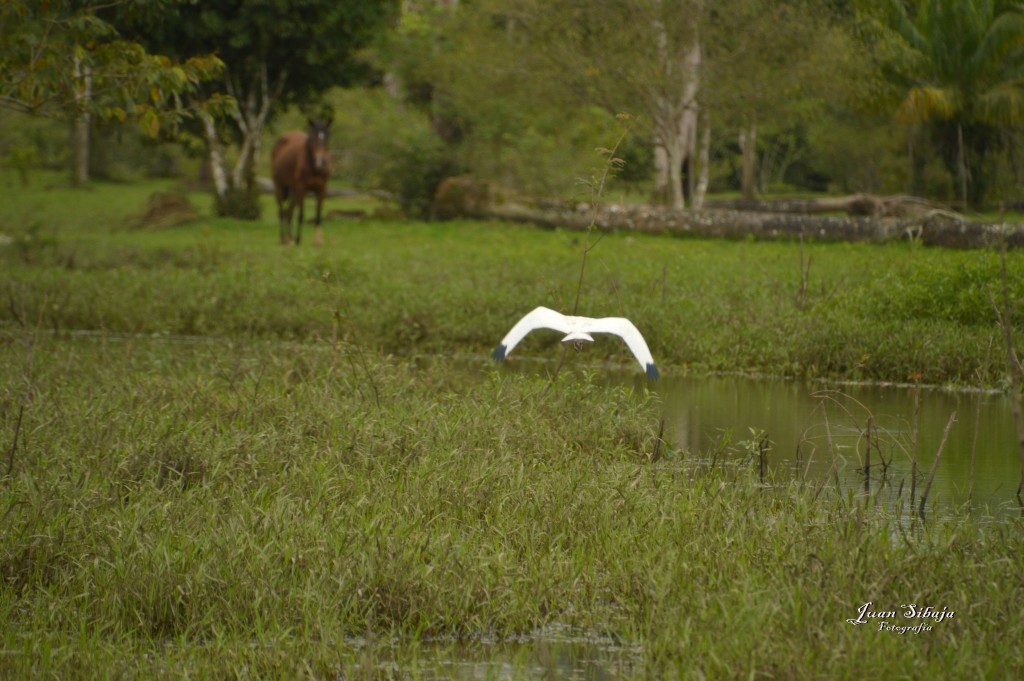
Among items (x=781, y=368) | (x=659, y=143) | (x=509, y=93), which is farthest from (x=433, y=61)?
(x=781, y=368)

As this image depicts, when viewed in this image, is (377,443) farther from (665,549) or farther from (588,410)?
(665,549)

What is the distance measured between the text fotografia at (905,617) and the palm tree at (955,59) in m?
22.1

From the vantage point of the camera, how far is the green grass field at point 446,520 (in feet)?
16.0

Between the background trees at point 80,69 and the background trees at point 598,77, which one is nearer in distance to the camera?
the background trees at point 80,69

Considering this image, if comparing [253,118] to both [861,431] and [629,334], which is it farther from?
[861,431]

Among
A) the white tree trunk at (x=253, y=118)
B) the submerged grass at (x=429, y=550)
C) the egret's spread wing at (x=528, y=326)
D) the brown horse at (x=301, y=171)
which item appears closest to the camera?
the submerged grass at (x=429, y=550)

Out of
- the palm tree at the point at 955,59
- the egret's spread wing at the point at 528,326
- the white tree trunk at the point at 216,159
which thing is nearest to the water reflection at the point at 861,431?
the egret's spread wing at the point at 528,326

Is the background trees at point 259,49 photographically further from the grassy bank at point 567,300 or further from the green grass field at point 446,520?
the green grass field at point 446,520

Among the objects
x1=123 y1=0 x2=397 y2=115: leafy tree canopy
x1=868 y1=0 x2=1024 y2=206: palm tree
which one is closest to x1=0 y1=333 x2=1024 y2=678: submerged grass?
x1=123 y1=0 x2=397 y2=115: leafy tree canopy

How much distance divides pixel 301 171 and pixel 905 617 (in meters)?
18.0

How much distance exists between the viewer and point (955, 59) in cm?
2644

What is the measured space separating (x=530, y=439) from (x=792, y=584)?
9.39ft

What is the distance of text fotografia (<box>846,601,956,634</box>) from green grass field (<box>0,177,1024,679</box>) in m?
0.04

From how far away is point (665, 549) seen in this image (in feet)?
19.4
